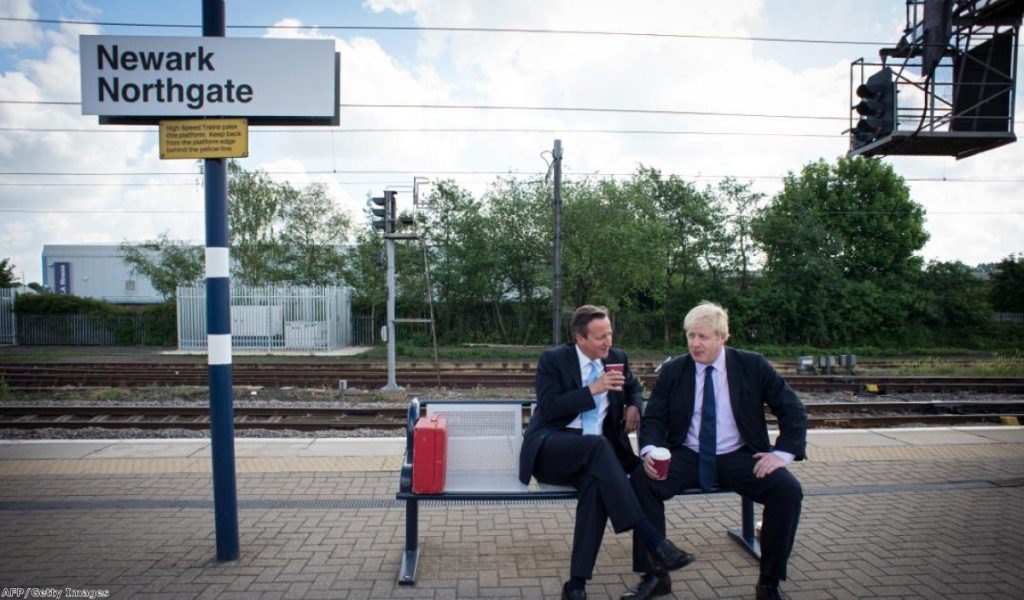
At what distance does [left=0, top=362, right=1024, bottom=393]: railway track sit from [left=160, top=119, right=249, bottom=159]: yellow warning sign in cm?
924

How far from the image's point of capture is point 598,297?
23.4 metres

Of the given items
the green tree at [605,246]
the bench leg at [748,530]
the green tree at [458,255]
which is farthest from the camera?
the green tree at [458,255]

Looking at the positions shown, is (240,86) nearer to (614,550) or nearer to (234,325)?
(614,550)

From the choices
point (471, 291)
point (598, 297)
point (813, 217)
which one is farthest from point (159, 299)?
point (813, 217)

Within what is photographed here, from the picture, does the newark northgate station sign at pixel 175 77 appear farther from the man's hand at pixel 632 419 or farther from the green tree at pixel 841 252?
the green tree at pixel 841 252

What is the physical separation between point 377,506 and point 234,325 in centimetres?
2043

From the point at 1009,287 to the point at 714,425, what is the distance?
34015 millimetres

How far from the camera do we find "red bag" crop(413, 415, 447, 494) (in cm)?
374

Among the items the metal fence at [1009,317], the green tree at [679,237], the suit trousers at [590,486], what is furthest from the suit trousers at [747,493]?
the metal fence at [1009,317]

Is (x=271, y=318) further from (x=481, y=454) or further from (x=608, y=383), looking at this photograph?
(x=608, y=383)

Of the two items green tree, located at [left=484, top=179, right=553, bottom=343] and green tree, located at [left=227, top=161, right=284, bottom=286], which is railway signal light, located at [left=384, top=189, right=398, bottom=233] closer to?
green tree, located at [left=484, top=179, right=553, bottom=343]

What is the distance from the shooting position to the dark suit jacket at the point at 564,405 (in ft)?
12.5

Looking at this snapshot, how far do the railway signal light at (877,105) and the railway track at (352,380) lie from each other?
6486 mm

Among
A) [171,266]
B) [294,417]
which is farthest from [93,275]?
[294,417]
